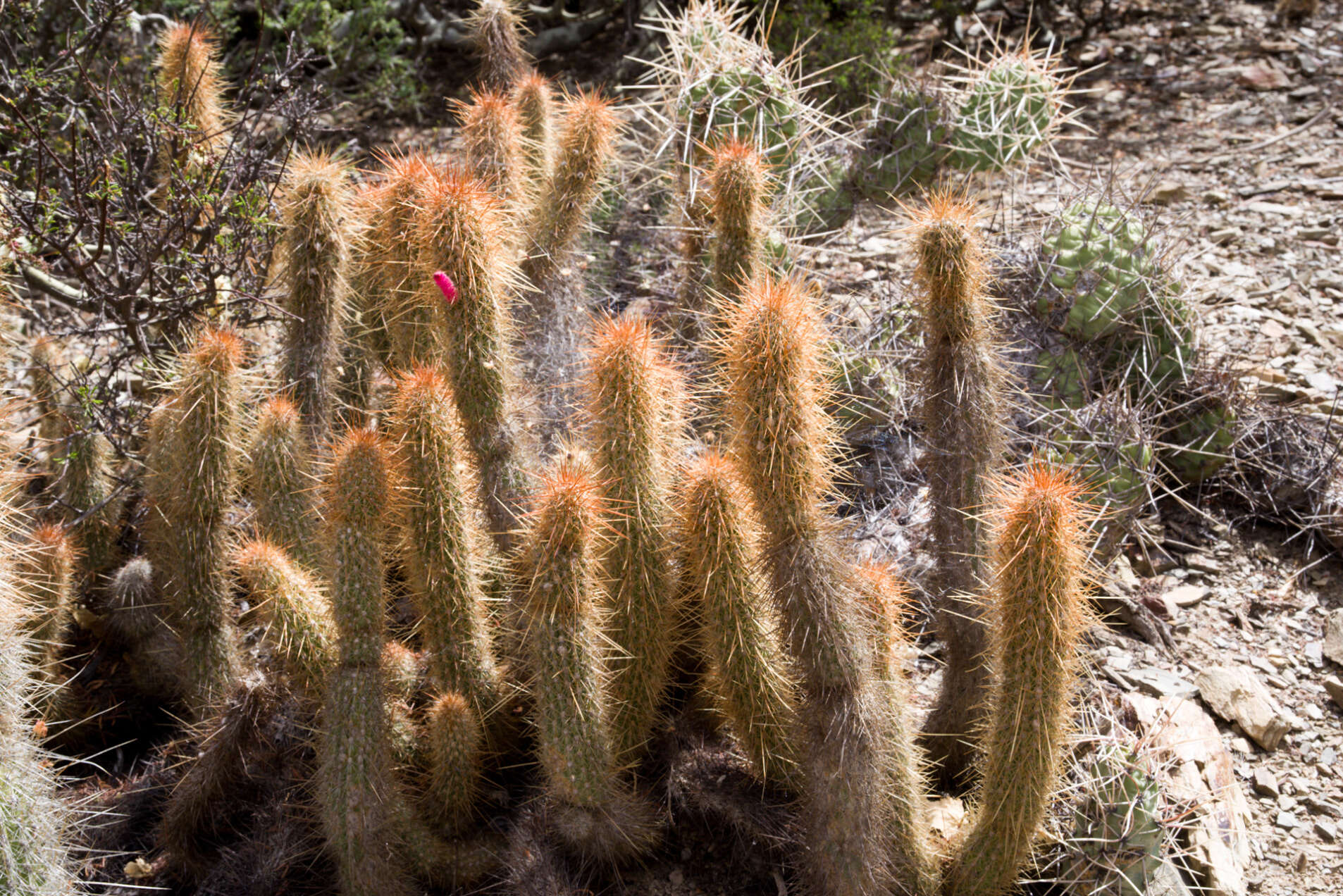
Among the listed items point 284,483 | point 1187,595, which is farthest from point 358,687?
point 1187,595

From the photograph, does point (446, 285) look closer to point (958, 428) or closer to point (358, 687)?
point (358, 687)

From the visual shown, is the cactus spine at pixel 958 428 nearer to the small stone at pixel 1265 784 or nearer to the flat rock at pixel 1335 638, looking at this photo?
the small stone at pixel 1265 784

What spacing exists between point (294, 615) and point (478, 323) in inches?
33.6

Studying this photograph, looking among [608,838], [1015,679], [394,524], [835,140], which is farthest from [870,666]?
[835,140]

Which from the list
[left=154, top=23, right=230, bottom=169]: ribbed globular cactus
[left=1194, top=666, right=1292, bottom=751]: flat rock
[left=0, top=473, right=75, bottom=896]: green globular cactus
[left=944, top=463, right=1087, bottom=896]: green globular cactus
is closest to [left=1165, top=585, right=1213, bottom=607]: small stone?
[left=1194, top=666, right=1292, bottom=751]: flat rock

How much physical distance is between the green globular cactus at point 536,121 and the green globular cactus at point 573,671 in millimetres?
1683

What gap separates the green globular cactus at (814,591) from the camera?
215 cm

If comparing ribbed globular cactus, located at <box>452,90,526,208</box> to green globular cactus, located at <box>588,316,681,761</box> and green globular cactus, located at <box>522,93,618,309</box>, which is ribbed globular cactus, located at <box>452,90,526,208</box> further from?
green globular cactus, located at <box>588,316,681,761</box>

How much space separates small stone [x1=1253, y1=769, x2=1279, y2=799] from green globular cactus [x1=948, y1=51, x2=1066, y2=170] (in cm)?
221

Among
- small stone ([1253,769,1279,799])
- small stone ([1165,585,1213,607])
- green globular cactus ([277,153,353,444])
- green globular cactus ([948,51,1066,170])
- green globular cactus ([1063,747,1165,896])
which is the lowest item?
small stone ([1253,769,1279,799])

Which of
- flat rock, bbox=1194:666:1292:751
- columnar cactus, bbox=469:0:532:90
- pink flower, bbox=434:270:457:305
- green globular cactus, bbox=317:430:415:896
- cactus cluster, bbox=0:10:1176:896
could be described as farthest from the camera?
columnar cactus, bbox=469:0:532:90

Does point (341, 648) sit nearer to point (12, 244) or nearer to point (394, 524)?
point (394, 524)

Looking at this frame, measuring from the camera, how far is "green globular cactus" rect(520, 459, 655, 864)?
2264mm

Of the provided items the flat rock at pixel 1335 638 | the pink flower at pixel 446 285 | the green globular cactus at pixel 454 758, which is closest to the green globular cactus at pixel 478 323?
the pink flower at pixel 446 285
